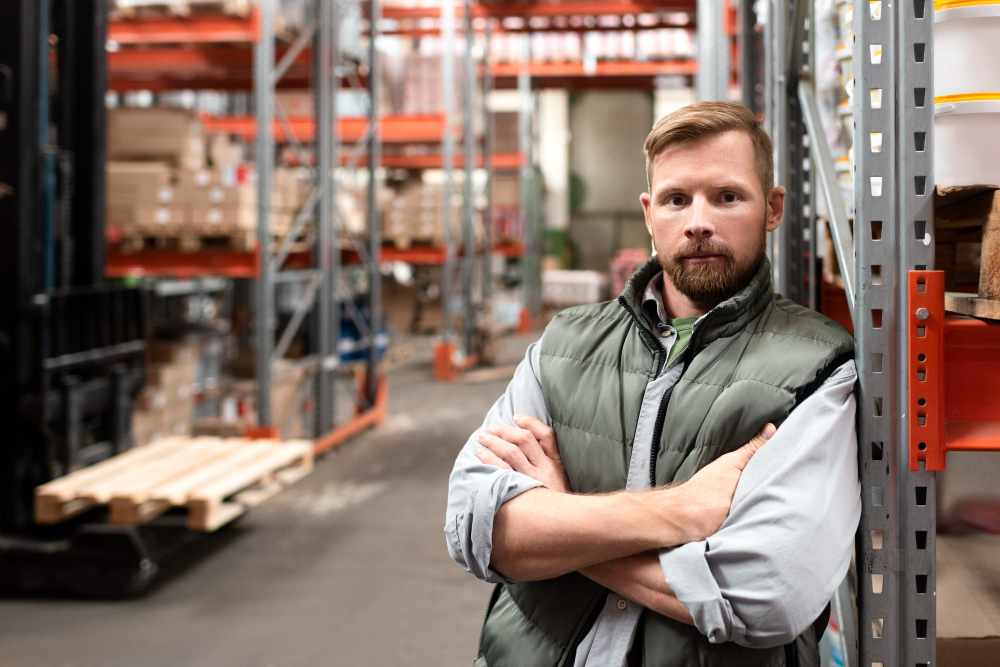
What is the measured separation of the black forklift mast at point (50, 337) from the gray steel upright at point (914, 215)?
141 inches

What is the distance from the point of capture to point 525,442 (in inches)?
76.6

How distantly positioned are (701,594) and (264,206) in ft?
18.6

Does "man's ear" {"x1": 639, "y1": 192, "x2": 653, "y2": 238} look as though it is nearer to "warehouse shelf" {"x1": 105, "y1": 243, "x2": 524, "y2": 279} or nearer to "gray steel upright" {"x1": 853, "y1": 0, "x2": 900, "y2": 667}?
"gray steel upright" {"x1": 853, "y1": 0, "x2": 900, "y2": 667}

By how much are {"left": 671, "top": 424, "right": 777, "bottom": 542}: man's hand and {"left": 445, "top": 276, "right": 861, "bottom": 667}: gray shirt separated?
2 centimetres

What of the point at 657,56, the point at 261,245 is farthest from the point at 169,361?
the point at 657,56

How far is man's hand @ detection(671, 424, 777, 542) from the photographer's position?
1.73 metres

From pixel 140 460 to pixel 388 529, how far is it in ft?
4.47

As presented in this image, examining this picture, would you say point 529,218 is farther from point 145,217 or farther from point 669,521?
point 669,521

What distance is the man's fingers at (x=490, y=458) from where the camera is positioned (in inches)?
75.6

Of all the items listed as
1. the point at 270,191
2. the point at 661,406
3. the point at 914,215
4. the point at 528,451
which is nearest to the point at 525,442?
the point at 528,451

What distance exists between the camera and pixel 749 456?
1769 mm

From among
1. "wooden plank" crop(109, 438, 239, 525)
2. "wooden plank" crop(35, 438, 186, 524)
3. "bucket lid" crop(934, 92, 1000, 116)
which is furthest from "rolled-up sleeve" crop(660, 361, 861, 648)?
"wooden plank" crop(35, 438, 186, 524)

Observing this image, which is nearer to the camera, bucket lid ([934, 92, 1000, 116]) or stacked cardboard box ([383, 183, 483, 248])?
bucket lid ([934, 92, 1000, 116])

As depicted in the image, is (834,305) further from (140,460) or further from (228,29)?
(228,29)
